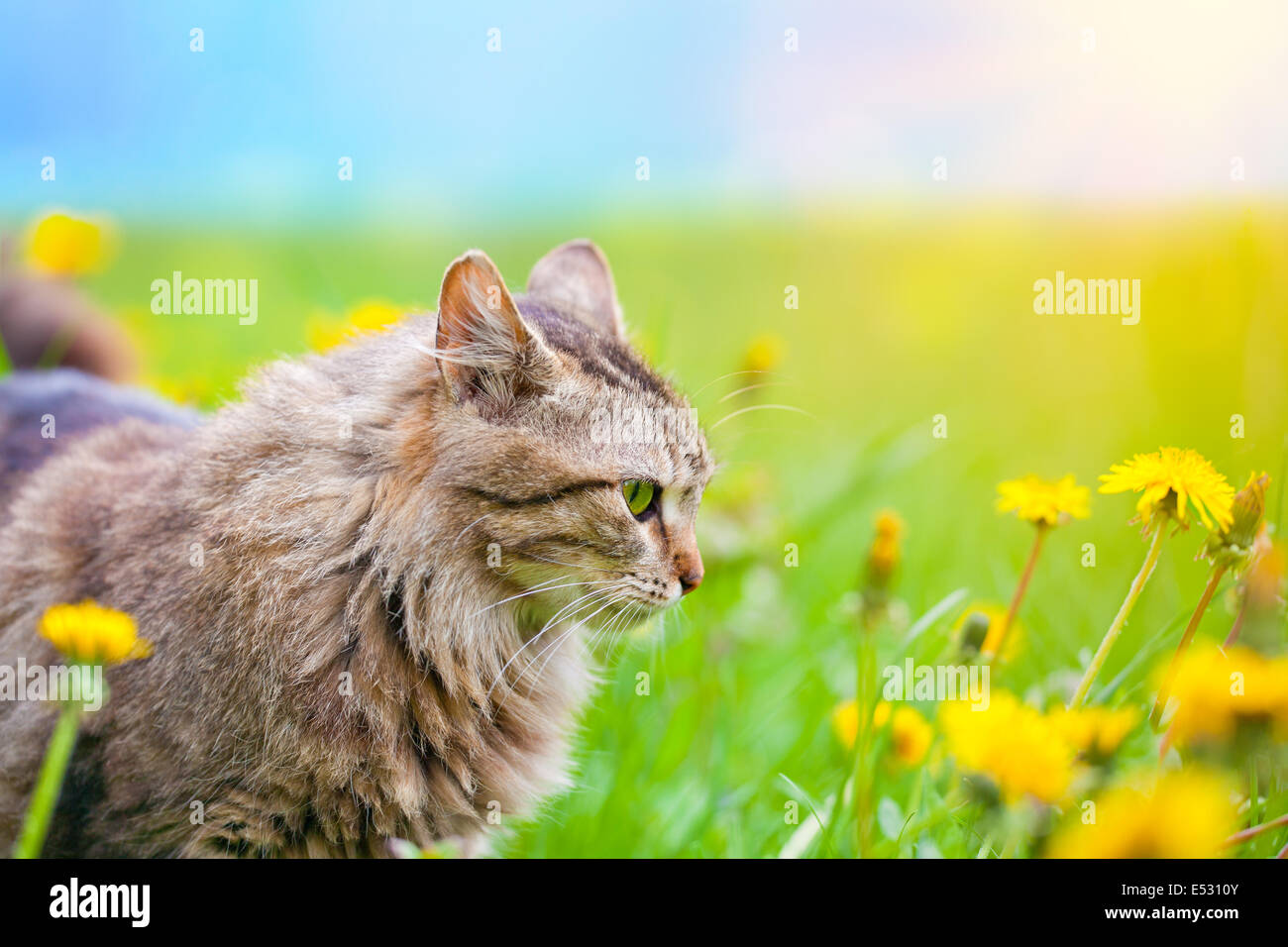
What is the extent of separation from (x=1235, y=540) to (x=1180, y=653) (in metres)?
0.25

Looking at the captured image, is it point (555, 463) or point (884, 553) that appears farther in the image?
point (884, 553)

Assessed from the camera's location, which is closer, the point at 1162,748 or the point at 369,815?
the point at 1162,748

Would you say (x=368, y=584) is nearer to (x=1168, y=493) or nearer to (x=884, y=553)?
(x=884, y=553)

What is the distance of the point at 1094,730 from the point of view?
1.47 meters

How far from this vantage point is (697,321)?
5.45 meters

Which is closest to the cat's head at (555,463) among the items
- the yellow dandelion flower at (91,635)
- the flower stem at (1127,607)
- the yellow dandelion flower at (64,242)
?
the yellow dandelion flower at (91,635)

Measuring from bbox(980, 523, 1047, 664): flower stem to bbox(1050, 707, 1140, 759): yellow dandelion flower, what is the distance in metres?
0.40

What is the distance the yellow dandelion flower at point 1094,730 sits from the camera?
1.39 m

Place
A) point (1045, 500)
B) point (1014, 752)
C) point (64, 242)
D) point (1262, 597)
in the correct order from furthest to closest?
point (64, 242) → point (1045, 500) → point (1262, 597) → point (1014, 752)

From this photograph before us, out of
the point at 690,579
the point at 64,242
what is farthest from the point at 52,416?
the point at 690,579

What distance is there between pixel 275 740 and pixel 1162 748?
59.1 inches

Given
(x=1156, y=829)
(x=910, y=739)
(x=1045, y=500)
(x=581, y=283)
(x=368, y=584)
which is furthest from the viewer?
(x=581, y=283)

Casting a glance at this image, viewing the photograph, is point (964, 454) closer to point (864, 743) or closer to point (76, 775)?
point (864, 743)
